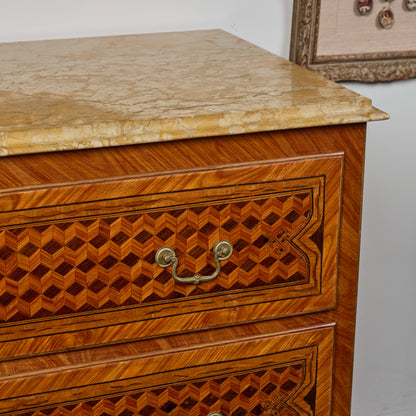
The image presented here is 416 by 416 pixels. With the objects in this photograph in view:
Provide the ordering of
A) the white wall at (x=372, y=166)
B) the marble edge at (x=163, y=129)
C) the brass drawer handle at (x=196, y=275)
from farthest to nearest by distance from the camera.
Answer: the white wall at (x=372, y=166)
the brass drawer handle at (x=196, y=275)
the marble edge at (x=163, y=129)

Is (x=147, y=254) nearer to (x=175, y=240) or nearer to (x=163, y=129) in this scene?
(x=175, y=240)

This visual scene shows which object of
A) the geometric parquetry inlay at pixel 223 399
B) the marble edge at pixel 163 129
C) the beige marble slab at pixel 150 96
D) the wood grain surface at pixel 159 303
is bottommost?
the geometric parquetry inlay at pixel 223 399

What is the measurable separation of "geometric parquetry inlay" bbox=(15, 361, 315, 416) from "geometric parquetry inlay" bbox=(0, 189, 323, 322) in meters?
Answer: 0.15

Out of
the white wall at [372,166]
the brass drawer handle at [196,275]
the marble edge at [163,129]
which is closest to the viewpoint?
the marble edge at [163,129]

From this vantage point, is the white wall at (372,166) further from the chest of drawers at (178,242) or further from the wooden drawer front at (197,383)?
the wooden drawer front at (197,383)

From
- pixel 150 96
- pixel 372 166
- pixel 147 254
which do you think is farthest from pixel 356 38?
pixel 147 254

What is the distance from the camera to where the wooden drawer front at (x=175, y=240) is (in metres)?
0.91

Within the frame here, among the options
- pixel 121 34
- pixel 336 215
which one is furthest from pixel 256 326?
pixel 121 34

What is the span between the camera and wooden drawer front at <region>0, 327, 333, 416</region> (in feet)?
3.19

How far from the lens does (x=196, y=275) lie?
0.99 m

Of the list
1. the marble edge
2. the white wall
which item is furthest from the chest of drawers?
the white wall

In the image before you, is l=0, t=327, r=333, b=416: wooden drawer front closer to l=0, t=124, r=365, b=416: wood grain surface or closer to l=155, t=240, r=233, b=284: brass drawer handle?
l=0, t=124, r=365, b=416: wood grain surface

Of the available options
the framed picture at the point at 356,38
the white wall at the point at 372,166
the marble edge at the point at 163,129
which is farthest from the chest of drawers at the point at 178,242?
the framed picture at the point at 356,38

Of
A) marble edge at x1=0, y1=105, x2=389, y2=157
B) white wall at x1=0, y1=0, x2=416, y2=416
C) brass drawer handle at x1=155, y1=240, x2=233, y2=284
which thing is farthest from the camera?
white wall at x1=0, y1=0, x2=416, y2=416
